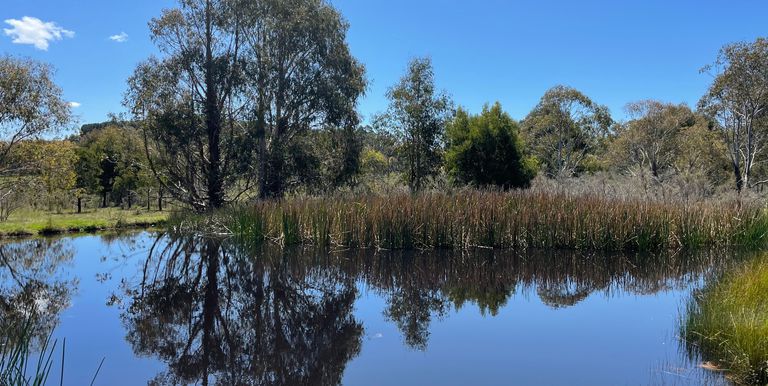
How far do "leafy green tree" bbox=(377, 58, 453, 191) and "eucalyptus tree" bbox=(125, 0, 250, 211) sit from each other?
17.5 ft

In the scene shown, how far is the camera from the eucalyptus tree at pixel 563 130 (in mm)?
26000

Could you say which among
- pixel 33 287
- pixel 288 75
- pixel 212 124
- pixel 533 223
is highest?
pixel 288 75

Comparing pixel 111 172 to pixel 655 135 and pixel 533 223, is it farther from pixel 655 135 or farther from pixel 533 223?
pixel 655 135

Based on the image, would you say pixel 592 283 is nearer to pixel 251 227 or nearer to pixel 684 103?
pixel 251 227

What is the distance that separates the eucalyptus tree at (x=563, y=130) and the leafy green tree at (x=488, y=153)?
9.00m

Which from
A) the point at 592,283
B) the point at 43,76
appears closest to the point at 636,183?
the point at 592,283

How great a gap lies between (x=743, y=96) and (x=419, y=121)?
10.5 m

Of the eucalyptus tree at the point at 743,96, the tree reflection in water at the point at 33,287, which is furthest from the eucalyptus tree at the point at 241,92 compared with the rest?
the eucalyptus tree at the point at 743,96

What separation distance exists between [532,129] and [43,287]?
24.8 m

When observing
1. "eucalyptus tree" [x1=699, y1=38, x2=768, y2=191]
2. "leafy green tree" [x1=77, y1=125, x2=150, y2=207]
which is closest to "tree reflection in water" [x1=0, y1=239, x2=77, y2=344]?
"leafy green tree" [x1=77, y1=125, x2=150, y2=207]

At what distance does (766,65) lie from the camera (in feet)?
50.3

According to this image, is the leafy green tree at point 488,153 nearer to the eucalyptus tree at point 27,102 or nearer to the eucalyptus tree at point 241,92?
the eucalyptus tree at point 241,92

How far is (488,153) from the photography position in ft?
55.8

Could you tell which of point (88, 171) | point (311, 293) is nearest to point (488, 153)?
point (311, 293)
